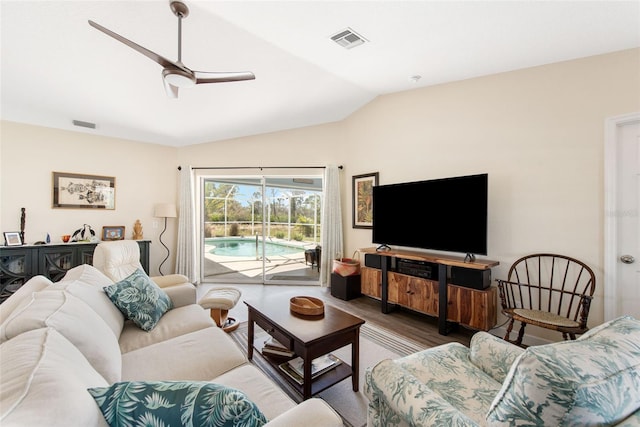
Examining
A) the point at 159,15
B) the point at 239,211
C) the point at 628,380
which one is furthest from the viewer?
the point at 239,211

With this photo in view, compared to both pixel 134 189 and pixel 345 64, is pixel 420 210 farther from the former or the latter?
pixel 134 189

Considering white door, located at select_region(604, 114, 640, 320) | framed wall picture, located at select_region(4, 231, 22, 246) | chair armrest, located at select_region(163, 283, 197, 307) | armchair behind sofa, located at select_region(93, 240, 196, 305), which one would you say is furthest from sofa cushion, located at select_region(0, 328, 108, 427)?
framed wall picture, located at select_region(4, 231, 22, 246)

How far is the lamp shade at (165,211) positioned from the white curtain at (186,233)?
162 millimetres

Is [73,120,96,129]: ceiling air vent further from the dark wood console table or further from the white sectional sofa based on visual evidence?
the white sectional sofa

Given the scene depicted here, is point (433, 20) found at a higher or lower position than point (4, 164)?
higher

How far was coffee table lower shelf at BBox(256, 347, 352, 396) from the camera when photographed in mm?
1762

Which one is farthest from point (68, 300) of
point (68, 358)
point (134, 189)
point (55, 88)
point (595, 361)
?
point (134, 189)

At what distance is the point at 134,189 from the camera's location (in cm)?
457

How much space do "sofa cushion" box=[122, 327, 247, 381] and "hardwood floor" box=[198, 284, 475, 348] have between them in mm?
641

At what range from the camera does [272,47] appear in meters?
2.45

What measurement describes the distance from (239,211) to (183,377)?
383 centimetres

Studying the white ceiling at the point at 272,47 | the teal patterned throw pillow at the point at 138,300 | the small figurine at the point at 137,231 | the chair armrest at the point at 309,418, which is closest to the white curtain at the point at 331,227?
the white ceiling at the point at 272,47

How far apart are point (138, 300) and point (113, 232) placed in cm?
306

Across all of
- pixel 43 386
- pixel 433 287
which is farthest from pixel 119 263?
pixel 433 287
